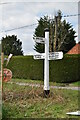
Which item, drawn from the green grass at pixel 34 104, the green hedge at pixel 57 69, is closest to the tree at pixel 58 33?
the green hedge at pixel 57 69

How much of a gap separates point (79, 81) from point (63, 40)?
5.81m

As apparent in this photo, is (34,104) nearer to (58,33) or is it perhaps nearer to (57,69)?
(57,69)

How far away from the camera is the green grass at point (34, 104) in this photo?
4.66 m

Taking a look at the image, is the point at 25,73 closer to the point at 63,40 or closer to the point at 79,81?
the point at 79,81

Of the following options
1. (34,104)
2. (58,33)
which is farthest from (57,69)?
(34,104)

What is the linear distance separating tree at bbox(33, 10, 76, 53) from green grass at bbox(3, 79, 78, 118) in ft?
27.3

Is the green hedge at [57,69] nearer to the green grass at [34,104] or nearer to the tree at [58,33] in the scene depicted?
the tree at [58,33]

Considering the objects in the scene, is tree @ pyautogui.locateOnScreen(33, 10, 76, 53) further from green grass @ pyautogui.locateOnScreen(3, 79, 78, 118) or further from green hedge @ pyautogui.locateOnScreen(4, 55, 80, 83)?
green grass @ pyautogui.locateOnScreen(3, 79, 78, 118)

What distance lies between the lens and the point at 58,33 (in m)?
16.7

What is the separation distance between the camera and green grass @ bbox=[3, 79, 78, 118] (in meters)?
4.66

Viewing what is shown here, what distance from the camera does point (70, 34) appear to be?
1866cm

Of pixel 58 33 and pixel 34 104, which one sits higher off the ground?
pixel 58 33

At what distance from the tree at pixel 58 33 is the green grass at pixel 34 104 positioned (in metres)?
8.32

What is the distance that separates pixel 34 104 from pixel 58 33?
11.7 meters
